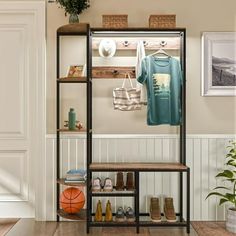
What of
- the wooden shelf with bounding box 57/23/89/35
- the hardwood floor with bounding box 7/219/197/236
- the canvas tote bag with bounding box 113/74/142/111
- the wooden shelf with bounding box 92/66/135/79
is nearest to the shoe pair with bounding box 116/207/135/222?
the hardwood floor with bounding box 7/219/197/236

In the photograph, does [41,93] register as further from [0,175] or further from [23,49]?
[0,175]

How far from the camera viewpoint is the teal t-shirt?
15.2ft

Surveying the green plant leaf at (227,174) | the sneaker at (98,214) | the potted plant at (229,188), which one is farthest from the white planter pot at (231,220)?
the sneaker at (98,214)

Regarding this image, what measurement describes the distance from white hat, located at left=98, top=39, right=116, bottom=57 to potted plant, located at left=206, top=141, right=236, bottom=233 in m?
1.57

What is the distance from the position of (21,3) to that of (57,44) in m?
0.61

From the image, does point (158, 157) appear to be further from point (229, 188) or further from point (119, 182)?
point (229, 188)

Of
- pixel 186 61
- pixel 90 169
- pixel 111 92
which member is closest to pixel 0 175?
pixel 90 169

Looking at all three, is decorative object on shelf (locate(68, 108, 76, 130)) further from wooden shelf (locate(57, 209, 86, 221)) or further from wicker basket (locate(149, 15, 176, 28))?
wicker basket (locate(149, 15, 176, 28))

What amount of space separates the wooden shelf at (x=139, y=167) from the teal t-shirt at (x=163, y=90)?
A: 43 cm

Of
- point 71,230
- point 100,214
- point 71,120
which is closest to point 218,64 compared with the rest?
point 71,120

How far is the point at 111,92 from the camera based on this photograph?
191 inches

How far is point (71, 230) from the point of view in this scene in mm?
4492

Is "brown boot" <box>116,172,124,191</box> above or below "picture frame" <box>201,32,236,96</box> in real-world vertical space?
below

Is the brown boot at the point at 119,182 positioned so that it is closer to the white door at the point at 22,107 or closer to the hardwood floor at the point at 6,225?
the white door at the point at 22,107
